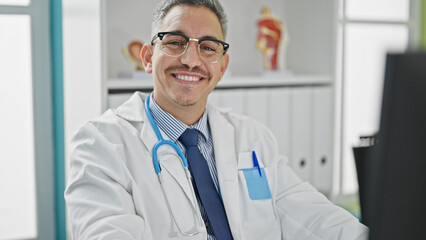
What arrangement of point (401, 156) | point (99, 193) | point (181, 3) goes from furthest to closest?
point (181, 3), point (99, 193), point (401, 156)

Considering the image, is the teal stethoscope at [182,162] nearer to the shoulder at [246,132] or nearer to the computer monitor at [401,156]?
the shoulder at [246,132]

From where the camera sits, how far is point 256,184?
1.57 metres

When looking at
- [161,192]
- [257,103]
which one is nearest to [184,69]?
[161,192]

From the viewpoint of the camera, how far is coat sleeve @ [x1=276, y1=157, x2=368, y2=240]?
1.37m

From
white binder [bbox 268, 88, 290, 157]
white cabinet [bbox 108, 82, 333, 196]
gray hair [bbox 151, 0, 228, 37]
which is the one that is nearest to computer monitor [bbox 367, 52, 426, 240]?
gray hair [bbox 151, 0, 228, 37]

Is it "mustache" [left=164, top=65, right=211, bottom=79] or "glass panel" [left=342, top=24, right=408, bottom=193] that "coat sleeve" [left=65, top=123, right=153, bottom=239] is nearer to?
"mustache" [left=164, top=65, right=211, bottom=79]

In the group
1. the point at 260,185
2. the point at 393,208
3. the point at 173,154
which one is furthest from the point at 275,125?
the point at 393,208

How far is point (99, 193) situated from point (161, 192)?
194mm

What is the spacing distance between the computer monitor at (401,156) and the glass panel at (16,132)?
6.65 ft

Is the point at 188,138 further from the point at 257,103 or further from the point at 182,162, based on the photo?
the point at 257,103

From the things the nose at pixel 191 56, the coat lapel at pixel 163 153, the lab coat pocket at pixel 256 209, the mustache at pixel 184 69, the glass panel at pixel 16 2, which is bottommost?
the lab coat pocket at pixel 256 209

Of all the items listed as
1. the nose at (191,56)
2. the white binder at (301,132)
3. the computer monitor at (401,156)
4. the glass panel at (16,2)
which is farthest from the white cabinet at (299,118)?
the computer monitor at (401,156)

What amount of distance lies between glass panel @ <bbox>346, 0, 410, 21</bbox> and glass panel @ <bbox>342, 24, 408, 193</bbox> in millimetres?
67

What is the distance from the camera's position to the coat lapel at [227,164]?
1.48 meters
